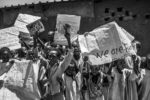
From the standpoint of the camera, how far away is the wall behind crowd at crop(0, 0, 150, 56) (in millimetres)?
15375

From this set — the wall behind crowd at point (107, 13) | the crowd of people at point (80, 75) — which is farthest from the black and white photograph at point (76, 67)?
the wall behind crowd at point (107, 13)

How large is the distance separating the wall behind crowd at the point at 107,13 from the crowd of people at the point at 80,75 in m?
4.68

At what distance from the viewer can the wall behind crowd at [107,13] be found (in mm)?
15375

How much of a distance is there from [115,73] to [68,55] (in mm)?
1049

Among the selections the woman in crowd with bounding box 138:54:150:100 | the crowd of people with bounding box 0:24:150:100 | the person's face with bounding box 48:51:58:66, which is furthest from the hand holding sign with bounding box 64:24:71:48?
the woman in crowd with bounding box 138:54:150:100

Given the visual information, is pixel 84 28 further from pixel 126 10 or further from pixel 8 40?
pixel 8 40

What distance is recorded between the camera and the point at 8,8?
16281 millimetres

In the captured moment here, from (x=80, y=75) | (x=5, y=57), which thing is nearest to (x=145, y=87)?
(x=80, y=75)

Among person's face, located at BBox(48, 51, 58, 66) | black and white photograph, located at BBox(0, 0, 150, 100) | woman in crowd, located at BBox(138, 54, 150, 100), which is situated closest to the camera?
person's face, located at BBox(48, 51, 58, 66)

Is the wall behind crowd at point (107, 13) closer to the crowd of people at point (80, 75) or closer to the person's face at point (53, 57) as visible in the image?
the crowd of people at point (80, 75)

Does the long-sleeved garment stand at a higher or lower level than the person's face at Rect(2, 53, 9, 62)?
lower

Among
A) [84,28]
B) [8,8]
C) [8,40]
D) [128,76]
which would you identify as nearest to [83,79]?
[128,76]

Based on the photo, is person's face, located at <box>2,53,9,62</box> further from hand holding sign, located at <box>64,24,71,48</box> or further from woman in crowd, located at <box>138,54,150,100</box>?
woman in crowd, located at <box>138,54,150,100</box>

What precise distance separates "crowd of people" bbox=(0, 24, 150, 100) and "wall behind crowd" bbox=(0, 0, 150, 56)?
4684 mm
